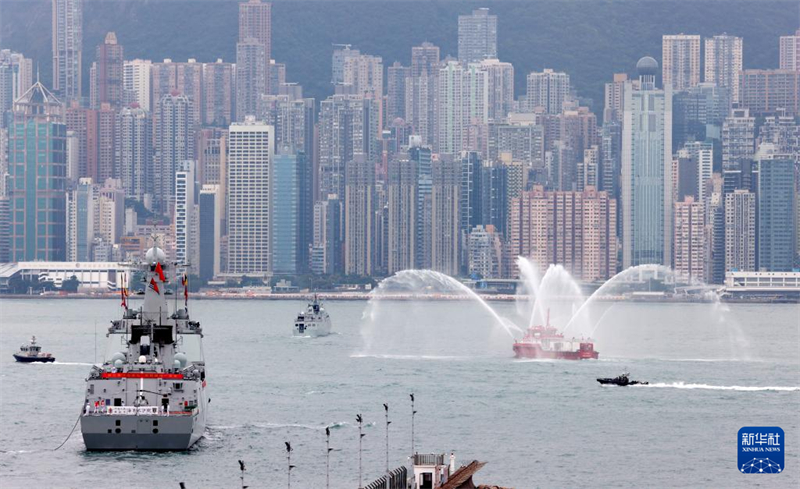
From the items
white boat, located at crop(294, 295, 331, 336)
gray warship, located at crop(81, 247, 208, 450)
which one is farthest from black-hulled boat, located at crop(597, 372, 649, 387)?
white boat, located at crop(294, 295, 331, 336)

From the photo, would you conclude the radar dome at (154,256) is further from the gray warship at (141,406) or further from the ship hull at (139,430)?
the ship hull at (139,430)

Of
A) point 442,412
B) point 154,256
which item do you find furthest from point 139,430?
point 442,412

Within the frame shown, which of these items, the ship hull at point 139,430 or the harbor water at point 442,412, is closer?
the harbor water at point 442,412

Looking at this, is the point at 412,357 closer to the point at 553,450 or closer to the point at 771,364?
the point at 771,364

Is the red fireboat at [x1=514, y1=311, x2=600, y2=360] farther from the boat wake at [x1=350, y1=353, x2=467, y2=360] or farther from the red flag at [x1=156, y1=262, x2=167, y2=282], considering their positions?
the red flag at [x1=156, y1=262, x2=167, y2=282]

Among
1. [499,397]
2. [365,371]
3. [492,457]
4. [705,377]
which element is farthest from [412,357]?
[492,457]

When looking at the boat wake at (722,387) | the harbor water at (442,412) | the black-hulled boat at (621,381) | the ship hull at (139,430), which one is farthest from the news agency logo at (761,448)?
the boat wake at (722,387)
